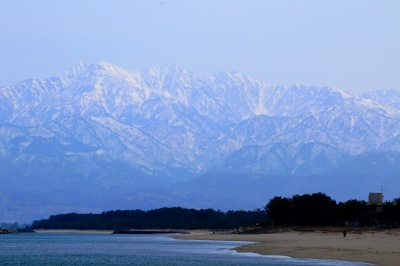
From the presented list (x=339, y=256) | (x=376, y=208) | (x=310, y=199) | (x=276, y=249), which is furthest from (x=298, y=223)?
(x=339, y=256)

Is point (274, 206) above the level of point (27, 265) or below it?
above

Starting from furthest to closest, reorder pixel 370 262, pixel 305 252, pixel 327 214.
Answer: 1. pixel 327 214
2. pixel 305 252
3. pixel 370 262

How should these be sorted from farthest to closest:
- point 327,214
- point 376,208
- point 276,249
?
point 376,208 < point 327,214 < point 276,249

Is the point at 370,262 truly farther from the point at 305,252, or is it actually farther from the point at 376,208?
the point at 376,208

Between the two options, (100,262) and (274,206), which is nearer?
(100,262)

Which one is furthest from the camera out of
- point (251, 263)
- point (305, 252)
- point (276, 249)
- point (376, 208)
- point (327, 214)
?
point (376, 208)

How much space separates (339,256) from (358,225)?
3709 inches

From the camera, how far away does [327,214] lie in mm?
176000

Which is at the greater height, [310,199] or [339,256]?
[310,199]

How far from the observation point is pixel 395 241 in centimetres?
9656

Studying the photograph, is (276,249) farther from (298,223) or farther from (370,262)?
(298,223)

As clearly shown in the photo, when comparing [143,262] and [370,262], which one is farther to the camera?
[143,262]

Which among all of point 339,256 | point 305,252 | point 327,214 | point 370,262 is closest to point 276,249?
point 305,252

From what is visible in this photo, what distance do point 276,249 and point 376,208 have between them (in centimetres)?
9191
